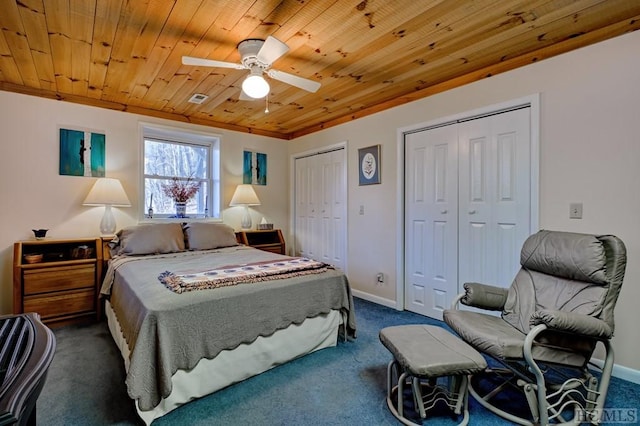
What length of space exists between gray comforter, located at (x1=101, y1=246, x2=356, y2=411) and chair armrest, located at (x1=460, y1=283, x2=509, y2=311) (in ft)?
3.04

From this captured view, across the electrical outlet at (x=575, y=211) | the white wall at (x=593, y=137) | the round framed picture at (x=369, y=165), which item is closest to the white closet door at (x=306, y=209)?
the round framed picture at (x=369, y=165)

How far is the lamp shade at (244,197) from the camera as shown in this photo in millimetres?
4336

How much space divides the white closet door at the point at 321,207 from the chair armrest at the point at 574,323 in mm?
2737

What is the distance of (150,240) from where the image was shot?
3307mm

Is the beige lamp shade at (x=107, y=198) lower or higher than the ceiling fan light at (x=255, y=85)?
lower

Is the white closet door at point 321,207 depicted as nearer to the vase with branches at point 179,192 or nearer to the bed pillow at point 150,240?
the vase with branches at point 179,192

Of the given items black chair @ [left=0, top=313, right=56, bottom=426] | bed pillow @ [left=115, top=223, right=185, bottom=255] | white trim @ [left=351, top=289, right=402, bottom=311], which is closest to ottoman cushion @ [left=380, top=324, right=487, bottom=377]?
black chair @ [left=0, top=313, right=56, bottom=426]

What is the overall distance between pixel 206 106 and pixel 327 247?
8.01 feet

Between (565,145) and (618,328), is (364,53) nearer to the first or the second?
(565,145)

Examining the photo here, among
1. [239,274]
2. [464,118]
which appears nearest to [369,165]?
[464,118]

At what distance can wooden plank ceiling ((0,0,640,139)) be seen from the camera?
193 centimetres

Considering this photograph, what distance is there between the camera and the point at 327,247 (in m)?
4.52

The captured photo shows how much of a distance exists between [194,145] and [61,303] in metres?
2.40

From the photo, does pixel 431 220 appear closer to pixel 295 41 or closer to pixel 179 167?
pixel 295 41
